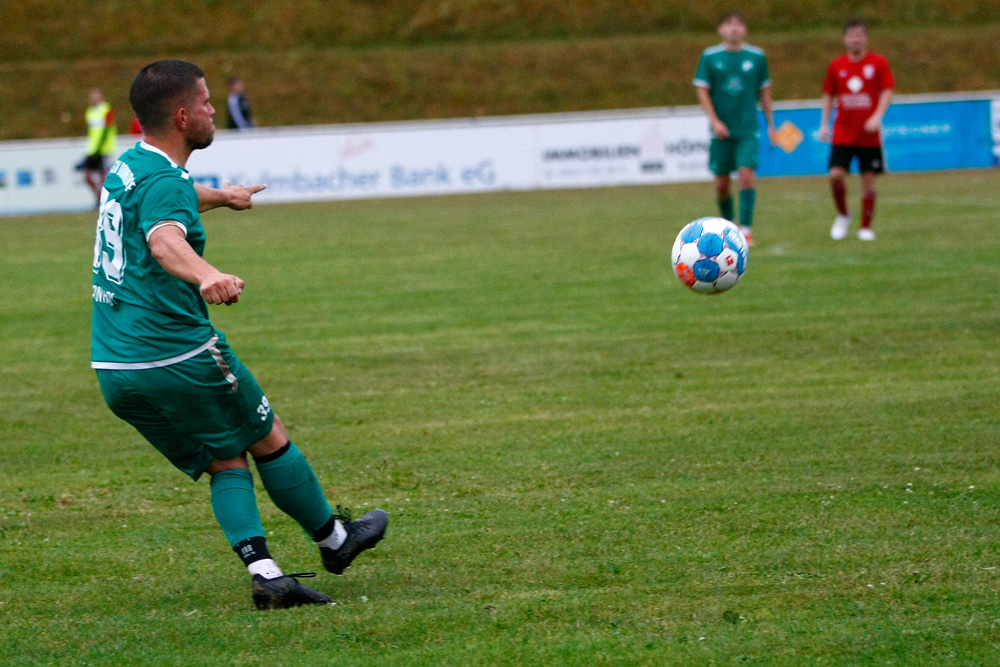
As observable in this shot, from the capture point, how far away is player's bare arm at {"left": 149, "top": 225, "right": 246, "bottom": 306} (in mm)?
3654

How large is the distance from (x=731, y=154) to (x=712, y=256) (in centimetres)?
743

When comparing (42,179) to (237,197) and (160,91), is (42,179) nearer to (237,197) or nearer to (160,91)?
(237,197)

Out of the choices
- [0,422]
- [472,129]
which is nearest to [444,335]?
[0,422]

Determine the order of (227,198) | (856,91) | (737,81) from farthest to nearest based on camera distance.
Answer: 1. (856,91)
2. (737,81)
3. (227,198)

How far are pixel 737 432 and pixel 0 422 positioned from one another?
13.9 feet

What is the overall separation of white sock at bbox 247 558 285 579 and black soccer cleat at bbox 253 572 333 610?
0.5 inches

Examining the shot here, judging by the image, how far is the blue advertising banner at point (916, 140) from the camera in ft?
85.0

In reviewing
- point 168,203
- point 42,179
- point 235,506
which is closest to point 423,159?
point 42,179

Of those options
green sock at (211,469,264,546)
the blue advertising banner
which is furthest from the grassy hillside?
green sock at (211,469,264,546)

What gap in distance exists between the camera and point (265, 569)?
4.11 metres

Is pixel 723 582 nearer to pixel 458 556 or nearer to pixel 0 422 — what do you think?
pixel 458 556

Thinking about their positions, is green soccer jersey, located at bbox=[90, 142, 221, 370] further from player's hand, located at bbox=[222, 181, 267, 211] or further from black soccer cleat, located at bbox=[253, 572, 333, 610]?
black soccer cleat, located at bbox=[253, 572, 333, 610]

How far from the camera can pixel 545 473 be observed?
5820mm

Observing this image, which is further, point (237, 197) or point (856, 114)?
point (856, 114)
